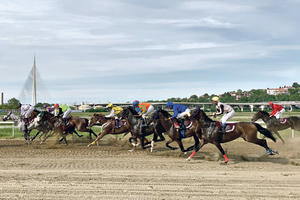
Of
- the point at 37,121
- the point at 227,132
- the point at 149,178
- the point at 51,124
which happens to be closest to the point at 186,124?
the point at 227,132

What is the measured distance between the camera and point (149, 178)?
7234 mm

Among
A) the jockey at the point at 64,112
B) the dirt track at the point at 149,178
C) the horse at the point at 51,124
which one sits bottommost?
the dirt track at the point at 149,178

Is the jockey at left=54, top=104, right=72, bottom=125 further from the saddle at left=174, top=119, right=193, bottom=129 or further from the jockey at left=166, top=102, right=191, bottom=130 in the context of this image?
the saddle at left=174, top=119, right=193, bottom=129

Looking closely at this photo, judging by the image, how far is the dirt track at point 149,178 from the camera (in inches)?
233

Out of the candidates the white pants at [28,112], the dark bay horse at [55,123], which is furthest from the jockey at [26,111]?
the dark bay horse at [55,123]

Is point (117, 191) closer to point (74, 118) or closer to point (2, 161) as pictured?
point (2, 161)

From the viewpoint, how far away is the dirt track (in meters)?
5.91

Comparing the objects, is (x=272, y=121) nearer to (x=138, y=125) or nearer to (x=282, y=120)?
(x=282, y=120)

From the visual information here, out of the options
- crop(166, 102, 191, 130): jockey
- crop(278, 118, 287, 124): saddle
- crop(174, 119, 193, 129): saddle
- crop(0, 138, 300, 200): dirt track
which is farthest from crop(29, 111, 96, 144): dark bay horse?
crop(278, 118, 287, 124): saddle

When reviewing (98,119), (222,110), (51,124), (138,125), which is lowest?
(51,124)

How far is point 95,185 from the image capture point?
654 cm

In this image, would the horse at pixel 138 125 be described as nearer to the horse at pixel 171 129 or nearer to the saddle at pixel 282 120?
the horse at pixel 171 129

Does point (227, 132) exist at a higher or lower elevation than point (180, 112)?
lower

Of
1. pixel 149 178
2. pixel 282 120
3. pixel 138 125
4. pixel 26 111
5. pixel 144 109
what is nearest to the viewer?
pixel 149 178
